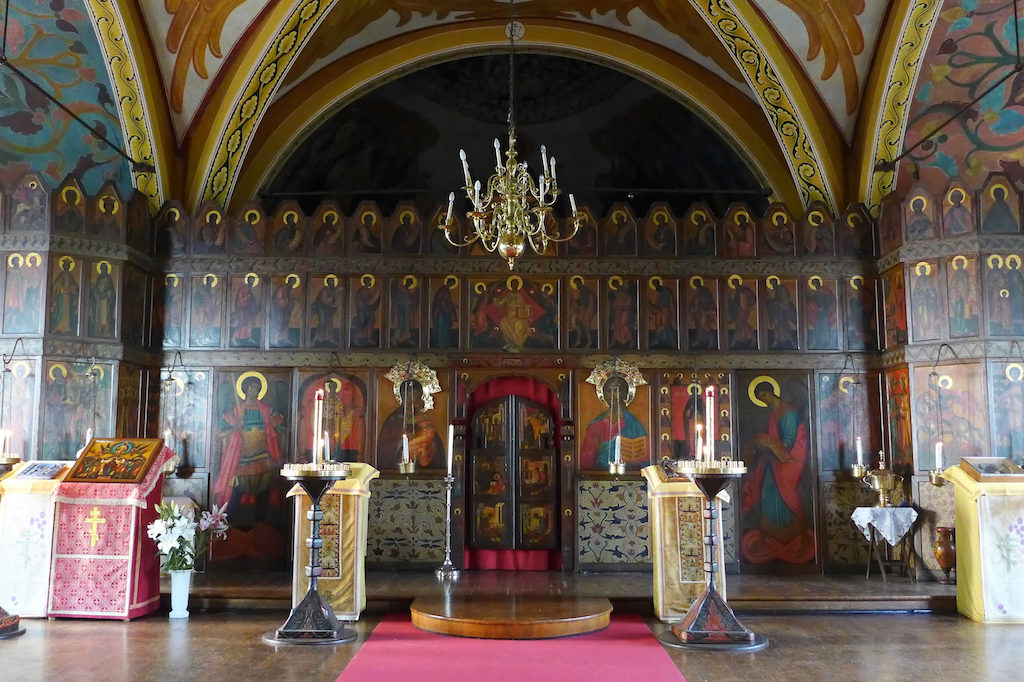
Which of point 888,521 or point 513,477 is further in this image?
point 513,477

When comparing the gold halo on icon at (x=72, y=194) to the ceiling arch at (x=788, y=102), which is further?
the ceiling arch at (x=788, y=102)

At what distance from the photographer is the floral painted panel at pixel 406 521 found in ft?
37.1

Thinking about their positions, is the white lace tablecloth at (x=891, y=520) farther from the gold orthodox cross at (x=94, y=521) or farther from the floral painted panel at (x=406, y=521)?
the gold orthodox cross at (x=94, y=521)

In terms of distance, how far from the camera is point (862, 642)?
771 centimetres

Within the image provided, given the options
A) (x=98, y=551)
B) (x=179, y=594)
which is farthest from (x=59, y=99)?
(x=179, y=594)

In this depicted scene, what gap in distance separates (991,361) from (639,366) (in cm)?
401

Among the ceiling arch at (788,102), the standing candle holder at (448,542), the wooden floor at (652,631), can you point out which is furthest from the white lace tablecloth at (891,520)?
the standing candle holder at (448,542)

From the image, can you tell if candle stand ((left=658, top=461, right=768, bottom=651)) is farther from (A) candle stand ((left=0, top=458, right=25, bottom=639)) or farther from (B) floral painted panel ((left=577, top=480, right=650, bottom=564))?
(A) candle stand ((left=0, top=458, right=25, bottom=639))

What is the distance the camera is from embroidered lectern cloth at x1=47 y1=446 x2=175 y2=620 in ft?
27.9

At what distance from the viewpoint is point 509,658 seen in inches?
280

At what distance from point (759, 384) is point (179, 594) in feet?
23.8

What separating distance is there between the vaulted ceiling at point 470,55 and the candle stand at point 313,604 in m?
6.16

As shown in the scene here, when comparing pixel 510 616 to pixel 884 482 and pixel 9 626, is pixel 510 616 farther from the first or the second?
pixel 884 482

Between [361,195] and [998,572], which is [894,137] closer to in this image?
[998,572]
